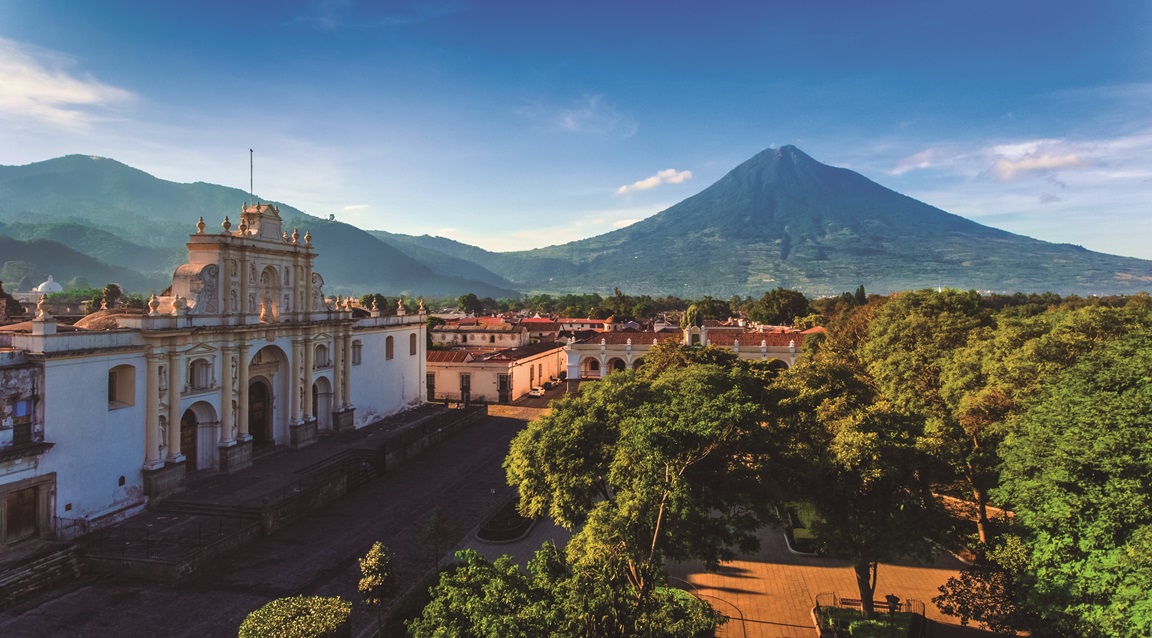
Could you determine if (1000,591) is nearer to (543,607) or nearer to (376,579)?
(543,607)

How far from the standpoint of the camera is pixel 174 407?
65.3 ft

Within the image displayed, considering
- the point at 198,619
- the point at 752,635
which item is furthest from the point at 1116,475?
the point at 198,619

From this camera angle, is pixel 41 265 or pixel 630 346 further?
pixel 41 265

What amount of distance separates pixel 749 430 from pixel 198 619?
1224cm

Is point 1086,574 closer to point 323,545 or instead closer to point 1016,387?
point 1016,387

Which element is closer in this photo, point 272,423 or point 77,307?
point 272,423

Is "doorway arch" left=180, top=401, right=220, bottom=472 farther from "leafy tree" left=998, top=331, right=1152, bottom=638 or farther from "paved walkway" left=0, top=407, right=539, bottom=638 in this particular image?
"leafy tree" left=998, top=331, right=1152, bottom=638

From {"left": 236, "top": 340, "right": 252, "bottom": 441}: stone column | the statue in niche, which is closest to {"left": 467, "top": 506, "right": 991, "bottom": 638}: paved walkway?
{"left": 236, "top": 340, "right": 252, "bottom": 441}: stone column

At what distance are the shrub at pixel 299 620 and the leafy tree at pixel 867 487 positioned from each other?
909 cm

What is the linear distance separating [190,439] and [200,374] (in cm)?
230

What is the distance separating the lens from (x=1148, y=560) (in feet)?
30.2

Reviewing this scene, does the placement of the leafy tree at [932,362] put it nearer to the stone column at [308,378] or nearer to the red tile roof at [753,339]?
the red tile roof at [753,339]

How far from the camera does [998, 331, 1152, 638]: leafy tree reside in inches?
375

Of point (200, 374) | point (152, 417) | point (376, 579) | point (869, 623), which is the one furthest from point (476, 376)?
point (869, 623)
